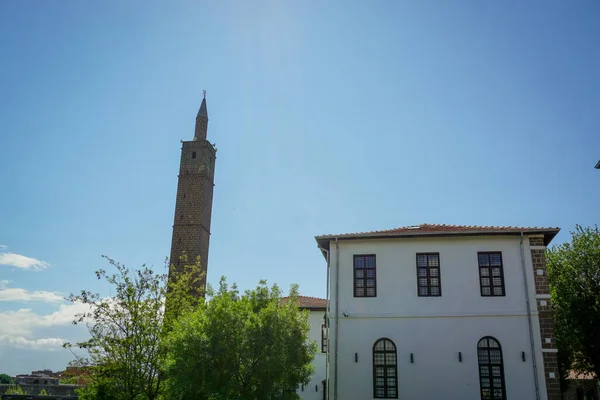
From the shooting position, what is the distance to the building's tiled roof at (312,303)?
22.6 m

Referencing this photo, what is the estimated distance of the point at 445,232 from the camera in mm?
16594

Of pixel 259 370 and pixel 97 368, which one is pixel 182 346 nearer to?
pixel 259 370

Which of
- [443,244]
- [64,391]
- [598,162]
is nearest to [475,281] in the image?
[443,244]

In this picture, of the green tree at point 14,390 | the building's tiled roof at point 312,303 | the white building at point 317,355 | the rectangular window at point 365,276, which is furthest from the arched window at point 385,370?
the green tree at point 14,390

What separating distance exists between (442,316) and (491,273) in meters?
2.21

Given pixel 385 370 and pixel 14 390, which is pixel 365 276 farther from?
pixel 14 390

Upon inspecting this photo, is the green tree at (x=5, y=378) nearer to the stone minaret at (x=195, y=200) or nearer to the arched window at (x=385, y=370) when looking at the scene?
the stone minaret at (x=195, y=200)

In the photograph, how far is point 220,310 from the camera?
44.6 feet

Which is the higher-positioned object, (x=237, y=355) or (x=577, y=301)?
(x=577, y=301)

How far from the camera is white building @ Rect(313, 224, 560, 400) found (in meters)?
15.3

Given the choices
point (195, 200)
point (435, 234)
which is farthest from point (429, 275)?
point (195, 200)

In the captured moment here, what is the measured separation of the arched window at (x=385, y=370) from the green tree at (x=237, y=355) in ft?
9.38

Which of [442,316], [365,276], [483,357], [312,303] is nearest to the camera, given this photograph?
[483,357]

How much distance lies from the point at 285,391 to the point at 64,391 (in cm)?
2336
